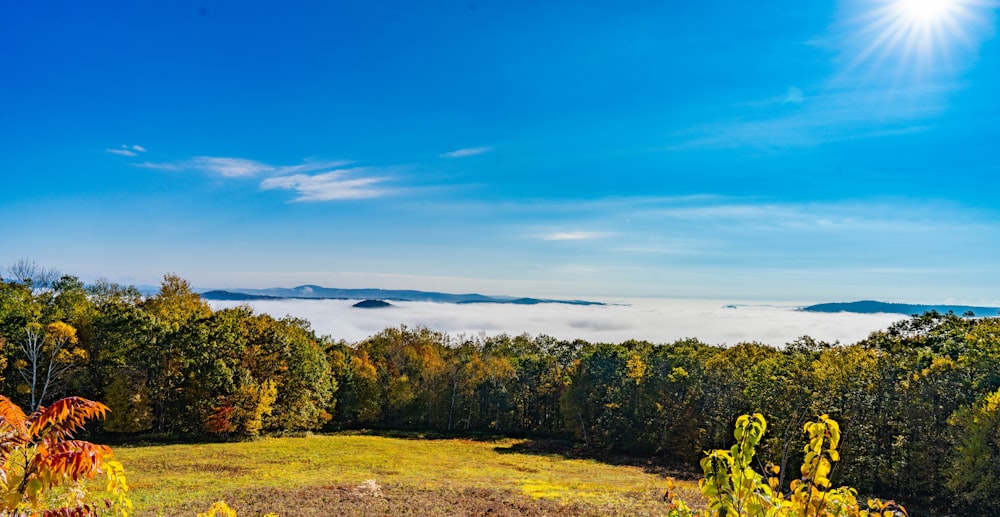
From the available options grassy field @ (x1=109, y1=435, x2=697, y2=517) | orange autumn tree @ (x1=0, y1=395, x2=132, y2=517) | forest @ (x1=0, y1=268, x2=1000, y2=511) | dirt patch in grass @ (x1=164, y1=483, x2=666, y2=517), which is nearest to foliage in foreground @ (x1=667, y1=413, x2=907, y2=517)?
orange autumn tree @ (x1=0, y1=395, x2=132, y2=517)

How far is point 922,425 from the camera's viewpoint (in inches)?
1283

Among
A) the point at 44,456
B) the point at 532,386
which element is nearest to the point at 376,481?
the point at 44,456

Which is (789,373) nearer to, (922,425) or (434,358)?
(922,425)

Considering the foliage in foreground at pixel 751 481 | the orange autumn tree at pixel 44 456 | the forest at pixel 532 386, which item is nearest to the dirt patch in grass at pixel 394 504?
the forest at pixel 532 386

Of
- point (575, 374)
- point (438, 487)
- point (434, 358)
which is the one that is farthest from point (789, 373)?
point (434, 358)

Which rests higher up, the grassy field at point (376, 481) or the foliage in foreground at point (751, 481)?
the foliage in foreground at point (751, 481)

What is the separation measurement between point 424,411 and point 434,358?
652cm

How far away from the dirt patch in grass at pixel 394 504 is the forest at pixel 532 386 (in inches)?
431

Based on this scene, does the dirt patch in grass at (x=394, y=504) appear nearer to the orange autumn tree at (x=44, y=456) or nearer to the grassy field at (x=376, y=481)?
the grassy field at (x=376, y=481)

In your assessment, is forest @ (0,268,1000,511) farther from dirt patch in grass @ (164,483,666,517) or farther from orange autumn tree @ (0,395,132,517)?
orange autumn tree @ (0,395,132,517)

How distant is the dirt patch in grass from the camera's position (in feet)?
72.2

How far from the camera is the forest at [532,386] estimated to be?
32344 mm

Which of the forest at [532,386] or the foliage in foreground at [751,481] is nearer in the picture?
the foliage in foreground at [751,481]

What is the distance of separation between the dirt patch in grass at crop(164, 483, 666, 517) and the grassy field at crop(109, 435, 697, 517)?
0.05 meters
